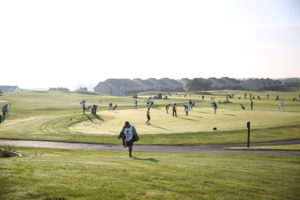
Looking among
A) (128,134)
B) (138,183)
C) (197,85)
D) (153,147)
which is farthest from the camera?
(197,85)

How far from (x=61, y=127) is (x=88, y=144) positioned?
34.8 feet

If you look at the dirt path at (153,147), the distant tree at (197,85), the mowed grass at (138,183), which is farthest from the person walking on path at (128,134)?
the distant tree at (197,85)

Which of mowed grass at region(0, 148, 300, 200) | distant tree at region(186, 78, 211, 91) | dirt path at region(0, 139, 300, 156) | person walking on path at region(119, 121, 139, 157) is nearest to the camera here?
mowed grass at region(0, 148, 300, 200)

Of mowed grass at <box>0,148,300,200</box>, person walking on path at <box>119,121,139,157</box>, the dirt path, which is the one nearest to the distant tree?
the dirt path

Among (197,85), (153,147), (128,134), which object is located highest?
(197,85)

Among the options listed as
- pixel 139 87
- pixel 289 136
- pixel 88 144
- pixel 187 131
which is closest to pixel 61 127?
pixel 88 144

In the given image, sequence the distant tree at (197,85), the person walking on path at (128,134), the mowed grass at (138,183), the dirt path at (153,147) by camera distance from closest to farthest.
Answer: the mowed grass at (138,183), the person walking on path at (128,134), the dirt path at (153,147), the distant tree at (197,85)

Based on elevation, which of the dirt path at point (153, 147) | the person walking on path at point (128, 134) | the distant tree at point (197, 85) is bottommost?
the dirt path at point (153, 147)

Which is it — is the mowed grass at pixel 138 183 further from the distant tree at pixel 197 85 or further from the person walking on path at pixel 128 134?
the distant tree at pixel 197 85

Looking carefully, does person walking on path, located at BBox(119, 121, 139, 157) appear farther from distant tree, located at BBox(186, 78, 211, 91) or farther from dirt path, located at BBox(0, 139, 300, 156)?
distant tree, located at BBox(186, 78, 211, 91)

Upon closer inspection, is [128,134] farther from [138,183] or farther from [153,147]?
[153,147]

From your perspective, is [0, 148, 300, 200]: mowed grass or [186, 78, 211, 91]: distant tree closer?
[0, 148, 300, 200]: mowed grass

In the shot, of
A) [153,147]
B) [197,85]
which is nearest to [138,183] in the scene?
[153,147]

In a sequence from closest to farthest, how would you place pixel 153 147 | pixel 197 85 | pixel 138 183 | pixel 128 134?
pixel 138 183, pixel 128 134, pixel 153 147, pixel 197 85
